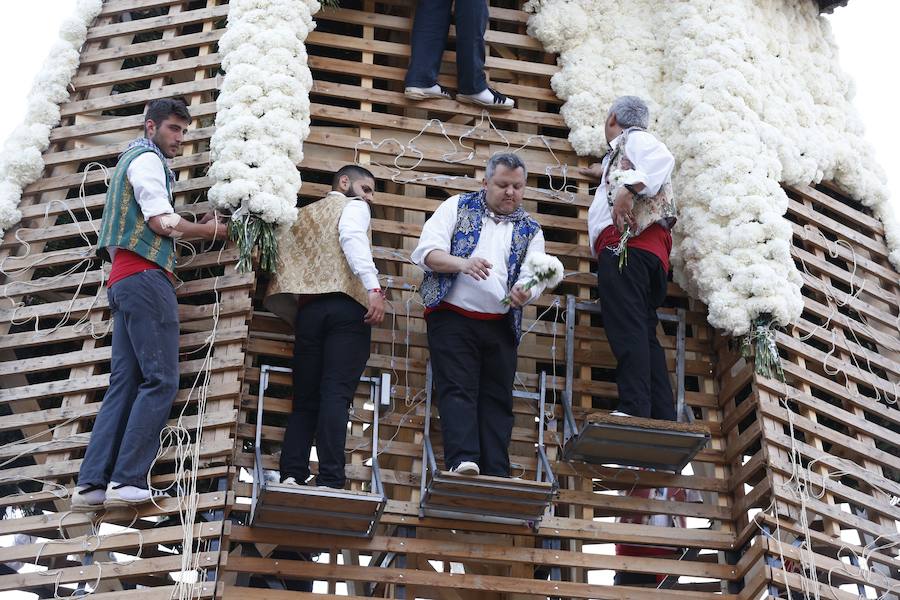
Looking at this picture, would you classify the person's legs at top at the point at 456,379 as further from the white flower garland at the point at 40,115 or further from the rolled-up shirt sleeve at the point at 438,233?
the white flower garland at the point at 40,115

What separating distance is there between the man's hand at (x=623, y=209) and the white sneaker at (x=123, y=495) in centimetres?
275

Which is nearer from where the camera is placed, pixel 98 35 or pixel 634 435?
pixel 634 435

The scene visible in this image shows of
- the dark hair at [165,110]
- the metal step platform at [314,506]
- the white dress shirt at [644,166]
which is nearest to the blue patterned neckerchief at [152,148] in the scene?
the dark hair at [165,110]

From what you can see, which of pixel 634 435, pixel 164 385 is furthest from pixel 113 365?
pixel 634 435

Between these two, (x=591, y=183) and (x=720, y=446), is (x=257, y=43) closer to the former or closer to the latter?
(x=591, y=183)

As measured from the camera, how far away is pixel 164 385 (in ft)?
20.4

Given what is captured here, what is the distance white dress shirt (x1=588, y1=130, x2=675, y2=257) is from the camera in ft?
22.5

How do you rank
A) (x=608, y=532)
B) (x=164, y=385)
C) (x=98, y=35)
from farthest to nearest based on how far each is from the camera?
(x=98, y=35)
(x=608, y=532)
(x=164, y=385)

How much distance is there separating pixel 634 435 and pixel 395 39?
3085mm

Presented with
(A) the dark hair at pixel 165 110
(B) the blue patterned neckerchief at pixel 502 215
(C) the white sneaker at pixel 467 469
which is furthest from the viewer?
(B) the blue patterned neckerchief at pixel 502 215

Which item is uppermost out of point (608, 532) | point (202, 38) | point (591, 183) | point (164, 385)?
point (202, 38)

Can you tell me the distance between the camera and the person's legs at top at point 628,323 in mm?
6641

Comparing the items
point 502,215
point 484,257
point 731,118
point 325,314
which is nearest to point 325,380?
point 325,314

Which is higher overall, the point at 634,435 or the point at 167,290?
the point at 167,290
